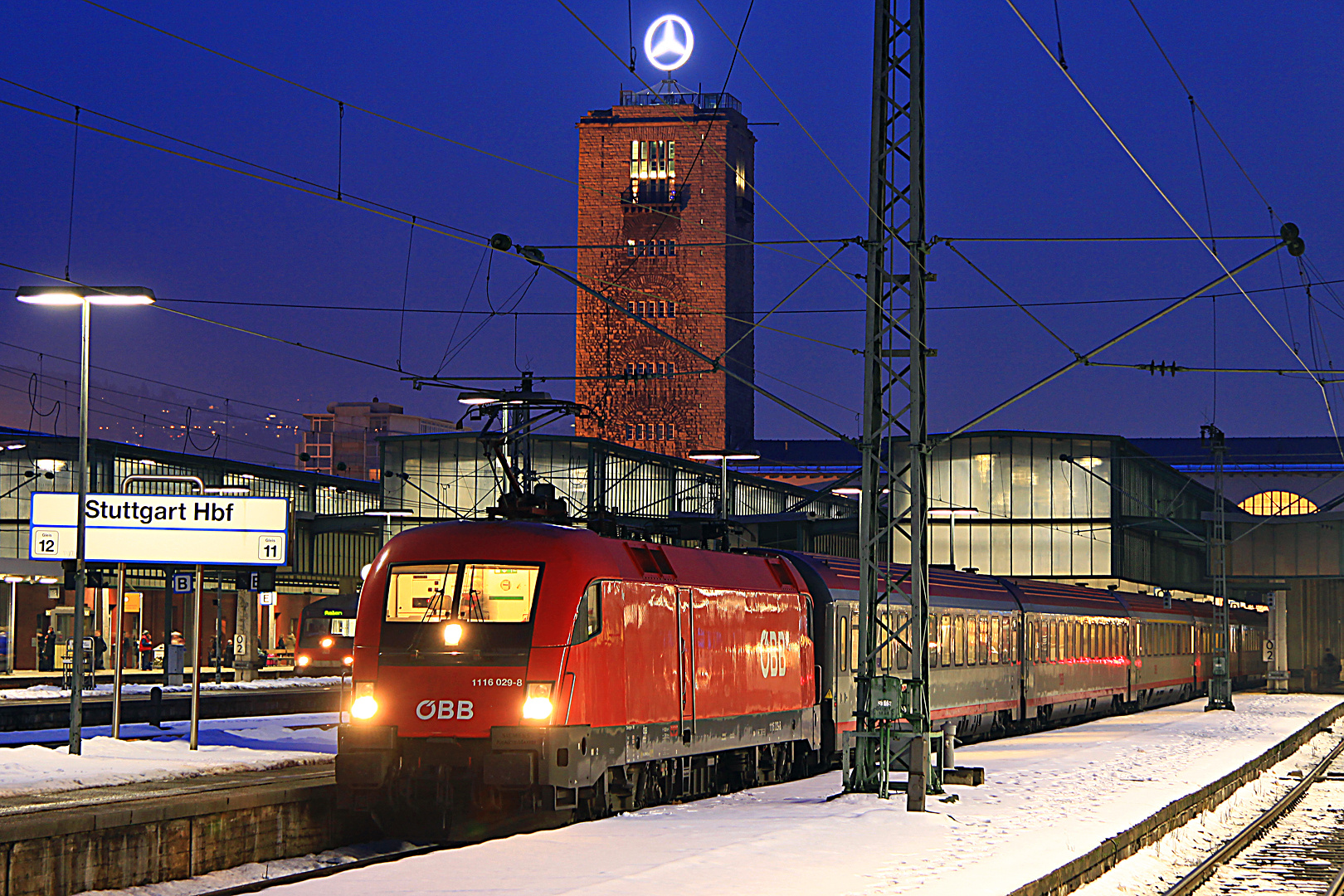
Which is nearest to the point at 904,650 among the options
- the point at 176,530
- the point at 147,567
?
the point at 176,530

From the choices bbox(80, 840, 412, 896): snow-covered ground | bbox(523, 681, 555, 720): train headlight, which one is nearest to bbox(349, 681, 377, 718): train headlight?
bbox(80, 840, 412, 896): snow-covered ground

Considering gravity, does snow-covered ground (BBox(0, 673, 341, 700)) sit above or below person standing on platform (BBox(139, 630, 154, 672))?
below

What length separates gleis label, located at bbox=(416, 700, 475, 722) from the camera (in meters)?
17.4

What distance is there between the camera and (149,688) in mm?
40562

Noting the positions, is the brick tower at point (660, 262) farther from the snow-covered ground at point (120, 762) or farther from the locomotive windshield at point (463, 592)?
the locomotive windshield at point (463, 592)

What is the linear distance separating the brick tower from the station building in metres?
49.8

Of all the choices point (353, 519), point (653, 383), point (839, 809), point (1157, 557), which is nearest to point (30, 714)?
point (839, 809)

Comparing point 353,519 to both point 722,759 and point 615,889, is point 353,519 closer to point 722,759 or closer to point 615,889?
point 722,759

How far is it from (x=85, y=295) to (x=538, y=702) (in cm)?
902

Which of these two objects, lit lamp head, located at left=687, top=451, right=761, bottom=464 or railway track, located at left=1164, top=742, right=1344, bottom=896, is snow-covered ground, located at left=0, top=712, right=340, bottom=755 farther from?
lit lamp head, located at left=687, top=451, right=761, bottom=464

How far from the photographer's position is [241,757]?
77.1ft

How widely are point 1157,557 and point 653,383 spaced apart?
5180 centimetres

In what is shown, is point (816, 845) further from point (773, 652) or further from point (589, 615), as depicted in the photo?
point (773, 652)

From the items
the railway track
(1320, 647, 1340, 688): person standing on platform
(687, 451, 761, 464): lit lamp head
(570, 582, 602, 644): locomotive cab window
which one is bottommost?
(1320, 647, 1340, 688): person standing on platform
